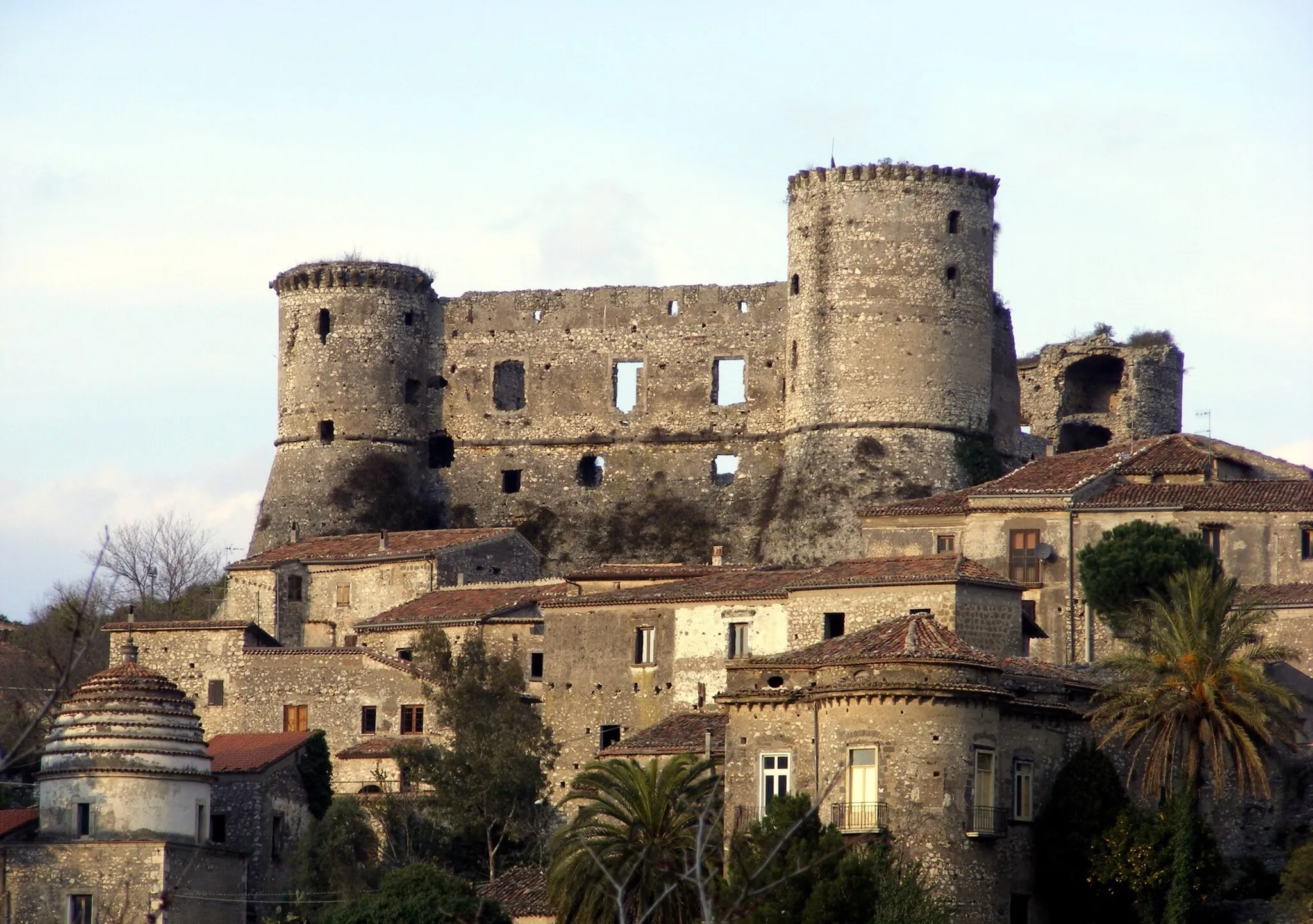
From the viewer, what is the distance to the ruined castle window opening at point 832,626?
50.4 metres

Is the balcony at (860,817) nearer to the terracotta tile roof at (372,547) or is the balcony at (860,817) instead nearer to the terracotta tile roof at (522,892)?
the terracotta tile roof at (522,892)

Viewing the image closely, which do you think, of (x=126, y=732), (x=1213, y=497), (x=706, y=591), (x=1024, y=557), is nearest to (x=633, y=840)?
(x=126, y=732)

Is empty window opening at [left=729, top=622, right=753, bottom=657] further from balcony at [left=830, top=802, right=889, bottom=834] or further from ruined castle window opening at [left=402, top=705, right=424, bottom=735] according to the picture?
balcony at [left=830, top=802, right=889, bottom=834]

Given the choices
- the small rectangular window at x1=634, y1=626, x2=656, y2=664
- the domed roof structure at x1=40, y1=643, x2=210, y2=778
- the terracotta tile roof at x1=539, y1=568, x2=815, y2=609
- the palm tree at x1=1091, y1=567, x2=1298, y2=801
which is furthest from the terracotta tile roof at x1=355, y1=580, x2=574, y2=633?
the palm tree at x1=1091, y1=567, x2=1298, y2=801

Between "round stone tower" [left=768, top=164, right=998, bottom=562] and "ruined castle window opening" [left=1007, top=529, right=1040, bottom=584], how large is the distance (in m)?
12.0

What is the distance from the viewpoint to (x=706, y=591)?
54531mm

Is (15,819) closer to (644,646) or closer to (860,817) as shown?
(644,646)

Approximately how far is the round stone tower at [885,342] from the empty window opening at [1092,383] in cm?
532

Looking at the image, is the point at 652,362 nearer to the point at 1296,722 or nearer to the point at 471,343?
the point at 471,343

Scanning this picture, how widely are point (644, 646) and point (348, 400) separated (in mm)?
20704

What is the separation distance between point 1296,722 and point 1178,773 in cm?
263

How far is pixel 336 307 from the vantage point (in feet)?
242

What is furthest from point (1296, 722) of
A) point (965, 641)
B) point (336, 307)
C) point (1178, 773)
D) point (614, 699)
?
point (336, 307)

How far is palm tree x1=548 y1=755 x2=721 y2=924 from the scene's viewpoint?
133 feet
